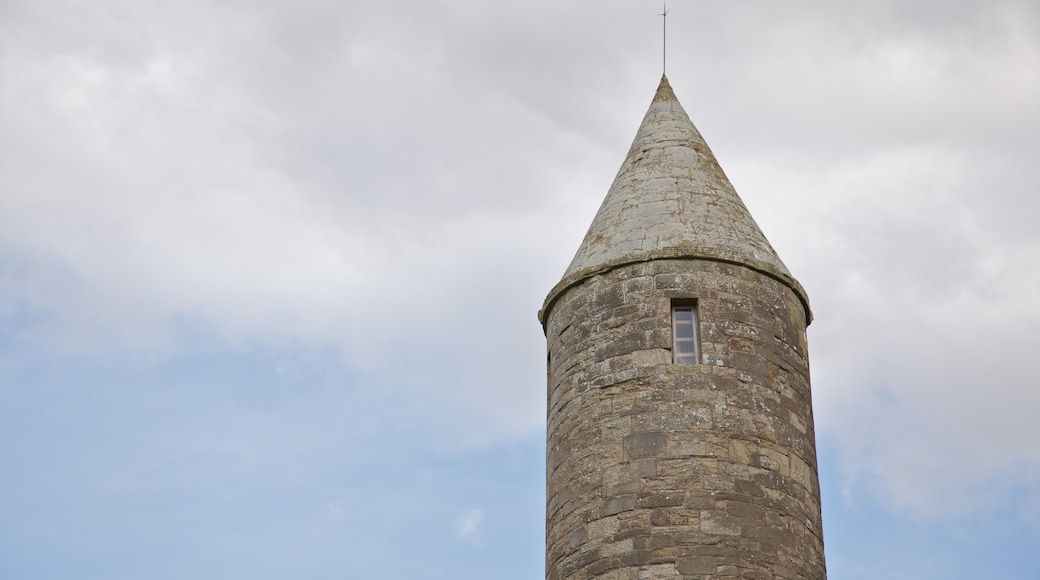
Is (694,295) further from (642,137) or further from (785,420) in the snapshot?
(642,137)

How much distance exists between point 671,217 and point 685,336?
4.80ft

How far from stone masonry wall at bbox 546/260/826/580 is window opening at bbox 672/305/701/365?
9cm

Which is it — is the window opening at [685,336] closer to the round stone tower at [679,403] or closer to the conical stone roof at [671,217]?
the round stone tower at [679,403]

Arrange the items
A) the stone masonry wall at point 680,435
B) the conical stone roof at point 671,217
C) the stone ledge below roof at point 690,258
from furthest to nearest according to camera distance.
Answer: the conical stone roof at point 671,217 → the stone ledge below roof at point 690,258 → the stone masonry wall at point 680,435

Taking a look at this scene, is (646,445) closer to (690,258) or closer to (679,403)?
(679,403)

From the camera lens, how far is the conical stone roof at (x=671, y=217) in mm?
13336

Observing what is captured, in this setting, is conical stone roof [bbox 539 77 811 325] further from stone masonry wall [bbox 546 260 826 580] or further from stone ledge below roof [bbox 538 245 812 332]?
stone masonry wall [bbox 546 260 826 580]

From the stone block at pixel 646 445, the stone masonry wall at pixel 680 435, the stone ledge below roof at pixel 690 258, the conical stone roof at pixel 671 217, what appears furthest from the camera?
the conical stone roof at pixel 671 217

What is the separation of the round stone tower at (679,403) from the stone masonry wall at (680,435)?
1cm

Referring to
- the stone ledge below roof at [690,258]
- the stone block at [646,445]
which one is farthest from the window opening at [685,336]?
the stone block at [646,445]

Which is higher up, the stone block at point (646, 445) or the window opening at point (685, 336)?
A: the window opening at point (685, 336)

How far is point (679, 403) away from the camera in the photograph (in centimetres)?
1231

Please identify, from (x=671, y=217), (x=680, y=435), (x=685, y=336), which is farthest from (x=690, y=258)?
(x=680, y=435)

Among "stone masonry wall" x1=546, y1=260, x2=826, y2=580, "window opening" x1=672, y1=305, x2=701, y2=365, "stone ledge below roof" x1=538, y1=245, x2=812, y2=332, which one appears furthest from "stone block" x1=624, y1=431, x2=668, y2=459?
"stone ledge below roof" x1=538, y1=245, x2=812, y2=332
